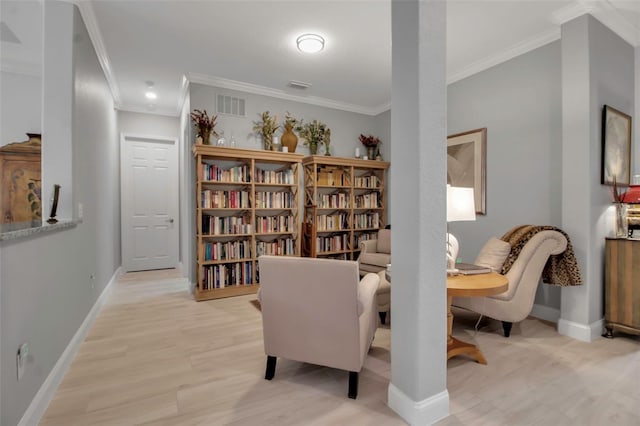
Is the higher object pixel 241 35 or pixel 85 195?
pixel 241 35

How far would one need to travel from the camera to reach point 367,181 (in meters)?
5.23

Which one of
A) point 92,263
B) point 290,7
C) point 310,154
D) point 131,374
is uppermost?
point 290,7

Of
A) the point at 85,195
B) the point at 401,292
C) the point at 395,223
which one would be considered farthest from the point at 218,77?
the point at 401,292

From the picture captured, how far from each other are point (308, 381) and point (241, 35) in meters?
3.20

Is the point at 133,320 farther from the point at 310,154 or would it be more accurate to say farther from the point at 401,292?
the point at 310,154

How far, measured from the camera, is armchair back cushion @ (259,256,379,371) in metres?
1.78

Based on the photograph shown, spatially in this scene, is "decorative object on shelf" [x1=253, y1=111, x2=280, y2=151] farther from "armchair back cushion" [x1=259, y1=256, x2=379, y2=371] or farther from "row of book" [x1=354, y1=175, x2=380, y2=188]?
"armchair back cushion" [x1=259, y1=256, x2=379, y2=371]

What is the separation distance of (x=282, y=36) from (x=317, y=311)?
2.74 meters

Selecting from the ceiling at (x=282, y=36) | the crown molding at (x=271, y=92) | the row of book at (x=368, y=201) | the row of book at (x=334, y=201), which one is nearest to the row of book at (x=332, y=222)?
the row of book at (x=334, y=201)

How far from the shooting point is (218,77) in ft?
13.5

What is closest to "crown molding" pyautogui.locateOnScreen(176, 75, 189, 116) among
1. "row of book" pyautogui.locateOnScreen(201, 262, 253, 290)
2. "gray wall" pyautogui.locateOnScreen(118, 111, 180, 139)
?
"gray wall" pyautogui.locateOnScreen(118, 111, 180, 139)

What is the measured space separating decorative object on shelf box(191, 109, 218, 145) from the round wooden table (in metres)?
3.31

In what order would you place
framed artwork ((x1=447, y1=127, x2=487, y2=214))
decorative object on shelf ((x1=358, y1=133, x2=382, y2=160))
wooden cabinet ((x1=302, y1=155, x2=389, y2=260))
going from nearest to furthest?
framed artwork ((x1=447, y1=127, x2=487, y2=214)) → wooden cabinet ((x1=302, y1=155, x2=389, y2=260)) → decorative object on shelf ((x1=358, y1=133, x2=382, y2=160))

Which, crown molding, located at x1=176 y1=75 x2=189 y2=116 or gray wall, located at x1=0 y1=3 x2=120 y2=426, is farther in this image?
crown molding, located at x1=176 y1=75 x2=189 y2=116
